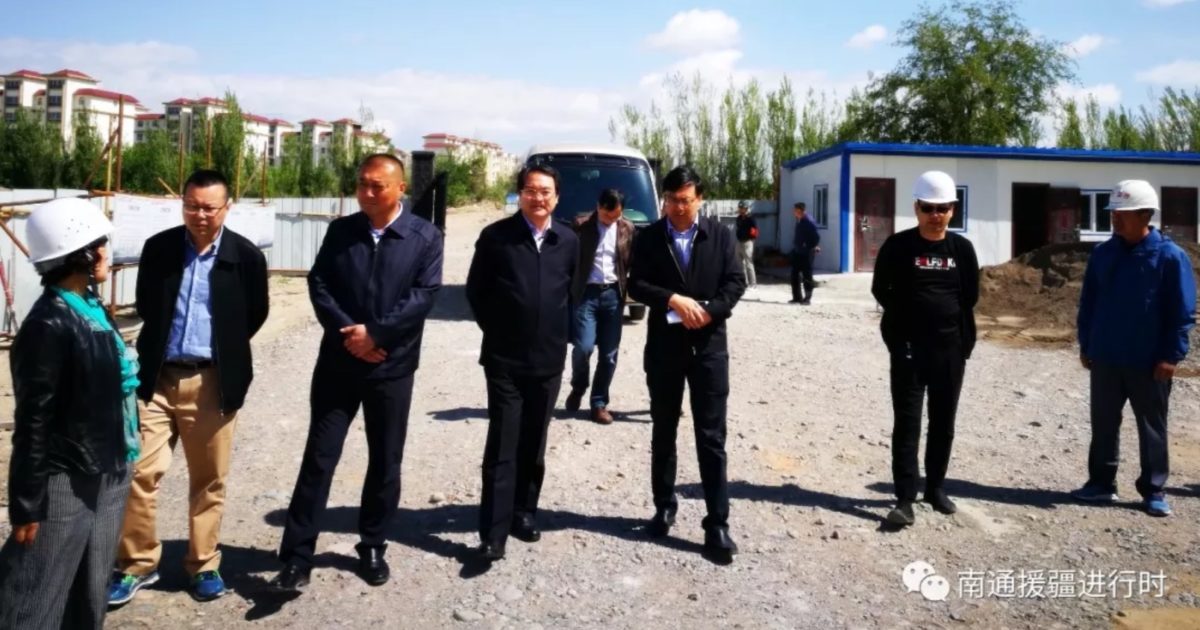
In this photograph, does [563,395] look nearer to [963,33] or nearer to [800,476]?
→ [800,476]

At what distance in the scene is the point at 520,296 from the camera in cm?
437

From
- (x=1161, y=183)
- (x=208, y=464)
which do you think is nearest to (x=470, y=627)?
(x=208, y=464)

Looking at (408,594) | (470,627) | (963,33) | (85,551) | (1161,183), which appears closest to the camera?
(85,551)

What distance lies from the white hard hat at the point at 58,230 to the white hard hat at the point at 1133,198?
5180mm

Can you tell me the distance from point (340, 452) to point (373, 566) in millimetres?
536

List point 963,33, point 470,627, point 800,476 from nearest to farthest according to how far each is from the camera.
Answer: point 470,627
point 800,476
point 963,33

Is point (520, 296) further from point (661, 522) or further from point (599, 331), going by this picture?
point (599, 331)

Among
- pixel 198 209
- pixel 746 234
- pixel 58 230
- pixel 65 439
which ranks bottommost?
pixel 65 439

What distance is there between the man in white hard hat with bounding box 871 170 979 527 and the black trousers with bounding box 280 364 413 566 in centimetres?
267

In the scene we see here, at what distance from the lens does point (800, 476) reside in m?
5.89

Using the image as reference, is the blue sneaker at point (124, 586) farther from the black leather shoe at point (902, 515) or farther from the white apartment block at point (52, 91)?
the white apartment block at point (52, 91)

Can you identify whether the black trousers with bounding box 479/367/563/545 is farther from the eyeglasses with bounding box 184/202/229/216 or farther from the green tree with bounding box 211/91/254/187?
the green tree with bounding box 211/91/254/187

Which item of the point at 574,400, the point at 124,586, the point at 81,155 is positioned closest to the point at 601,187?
the point at 574,400

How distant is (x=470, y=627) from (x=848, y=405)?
5193mm
